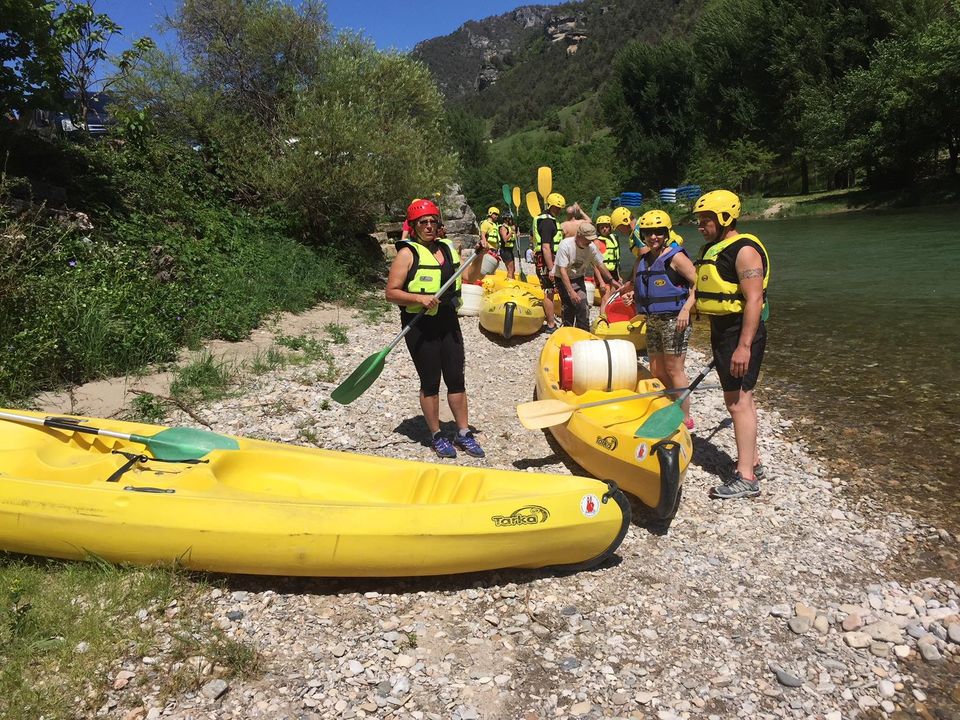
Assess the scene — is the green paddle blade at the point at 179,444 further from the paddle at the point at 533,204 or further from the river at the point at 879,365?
the paddle at the point at 533,204

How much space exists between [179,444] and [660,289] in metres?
3.27

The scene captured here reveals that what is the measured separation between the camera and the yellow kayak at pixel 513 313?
807 cm

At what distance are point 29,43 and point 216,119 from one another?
468cm

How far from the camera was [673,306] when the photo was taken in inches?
174

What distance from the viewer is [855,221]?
Result: 21.2 meters

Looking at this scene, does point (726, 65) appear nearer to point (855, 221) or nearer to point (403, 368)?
point (855, 221)

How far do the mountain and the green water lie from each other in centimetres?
7884

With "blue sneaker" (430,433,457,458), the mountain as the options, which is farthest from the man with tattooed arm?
the mountain

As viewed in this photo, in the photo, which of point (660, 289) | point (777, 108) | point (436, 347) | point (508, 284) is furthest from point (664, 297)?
point (777, 108)

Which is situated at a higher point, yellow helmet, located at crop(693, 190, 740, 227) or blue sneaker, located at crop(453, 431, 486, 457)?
yellow helmet, located at crop(693, 190, 740, 227)

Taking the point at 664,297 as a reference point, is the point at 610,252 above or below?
above

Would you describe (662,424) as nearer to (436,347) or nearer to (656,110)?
(436,347)

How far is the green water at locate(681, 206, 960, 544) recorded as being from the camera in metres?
4.31

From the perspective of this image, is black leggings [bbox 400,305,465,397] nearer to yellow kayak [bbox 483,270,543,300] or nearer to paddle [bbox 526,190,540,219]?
yellow kayak [bbox 483,270,543,300]
